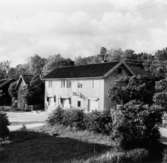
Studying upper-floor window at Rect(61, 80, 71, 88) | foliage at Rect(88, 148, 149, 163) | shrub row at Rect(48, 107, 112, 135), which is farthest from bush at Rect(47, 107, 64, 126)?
upper-floor window at Rect(61, 80, 71, 88)

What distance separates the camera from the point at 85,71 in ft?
137

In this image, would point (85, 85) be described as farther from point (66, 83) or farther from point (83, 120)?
point (83, 120)

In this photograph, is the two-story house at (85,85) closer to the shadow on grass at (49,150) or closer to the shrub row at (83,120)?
the shrub row at (83,120)

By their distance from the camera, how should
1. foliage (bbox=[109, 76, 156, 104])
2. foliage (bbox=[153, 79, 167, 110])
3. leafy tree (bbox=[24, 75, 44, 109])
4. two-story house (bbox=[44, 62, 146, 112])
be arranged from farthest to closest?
leafy tree (bbox=[24, 75, 44, 109]), two-story house (bbox=[44, 62, 146, 112]), foliage (bbox=[109, 76, 156, 104]), foliage (bbox=[153, 79, 167, 110])

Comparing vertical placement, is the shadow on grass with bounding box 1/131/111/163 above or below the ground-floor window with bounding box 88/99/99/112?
below

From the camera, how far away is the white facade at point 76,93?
125 feet

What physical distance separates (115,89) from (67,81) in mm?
12727

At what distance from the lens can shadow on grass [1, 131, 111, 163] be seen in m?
15.0

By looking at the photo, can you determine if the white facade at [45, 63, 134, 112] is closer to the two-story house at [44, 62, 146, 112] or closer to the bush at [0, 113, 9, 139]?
the two-story house at [44, 62, 146, 112]

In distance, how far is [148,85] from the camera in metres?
35.0

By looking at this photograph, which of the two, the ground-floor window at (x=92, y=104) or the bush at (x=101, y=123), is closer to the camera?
the bush at (x=101, y=123)

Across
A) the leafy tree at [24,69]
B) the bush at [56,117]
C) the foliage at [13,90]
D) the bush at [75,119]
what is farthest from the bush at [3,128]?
the leafy tree at [24,69]

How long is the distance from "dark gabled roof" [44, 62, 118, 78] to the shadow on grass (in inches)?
779

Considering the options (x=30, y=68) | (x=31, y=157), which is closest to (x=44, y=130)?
(x=31, y=157)
